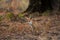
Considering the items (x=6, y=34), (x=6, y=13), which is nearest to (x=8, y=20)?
(x=6, y=13)

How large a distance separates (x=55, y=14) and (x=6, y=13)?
1322 millimetres

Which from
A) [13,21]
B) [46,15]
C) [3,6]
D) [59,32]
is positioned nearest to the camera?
[59,32]

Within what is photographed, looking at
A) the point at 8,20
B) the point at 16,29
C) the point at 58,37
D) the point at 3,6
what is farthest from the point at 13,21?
the point at 58,37

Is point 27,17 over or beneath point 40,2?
beneath

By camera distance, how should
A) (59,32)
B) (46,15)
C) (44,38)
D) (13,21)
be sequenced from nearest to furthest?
(44,38), (59,32), (13,21), (46,15)

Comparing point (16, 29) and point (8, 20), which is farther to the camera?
point (8, 20)

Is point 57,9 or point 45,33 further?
point 57,9

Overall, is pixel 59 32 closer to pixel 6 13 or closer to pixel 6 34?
pixel 6 34

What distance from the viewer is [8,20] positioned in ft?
15.8

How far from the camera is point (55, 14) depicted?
17.1ft

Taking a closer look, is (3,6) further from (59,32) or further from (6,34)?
(59,32)

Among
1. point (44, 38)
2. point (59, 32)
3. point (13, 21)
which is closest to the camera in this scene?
point (44, 38)

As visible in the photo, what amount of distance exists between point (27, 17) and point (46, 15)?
0.53 m

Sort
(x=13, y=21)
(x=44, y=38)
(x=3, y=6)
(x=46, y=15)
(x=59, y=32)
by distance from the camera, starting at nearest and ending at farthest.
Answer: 1. (x=44, y=38)
2. (x=59, y=32)
3. (x=13, y=21)
4. (x=46, y=15)
5. (x=3, y=6)
